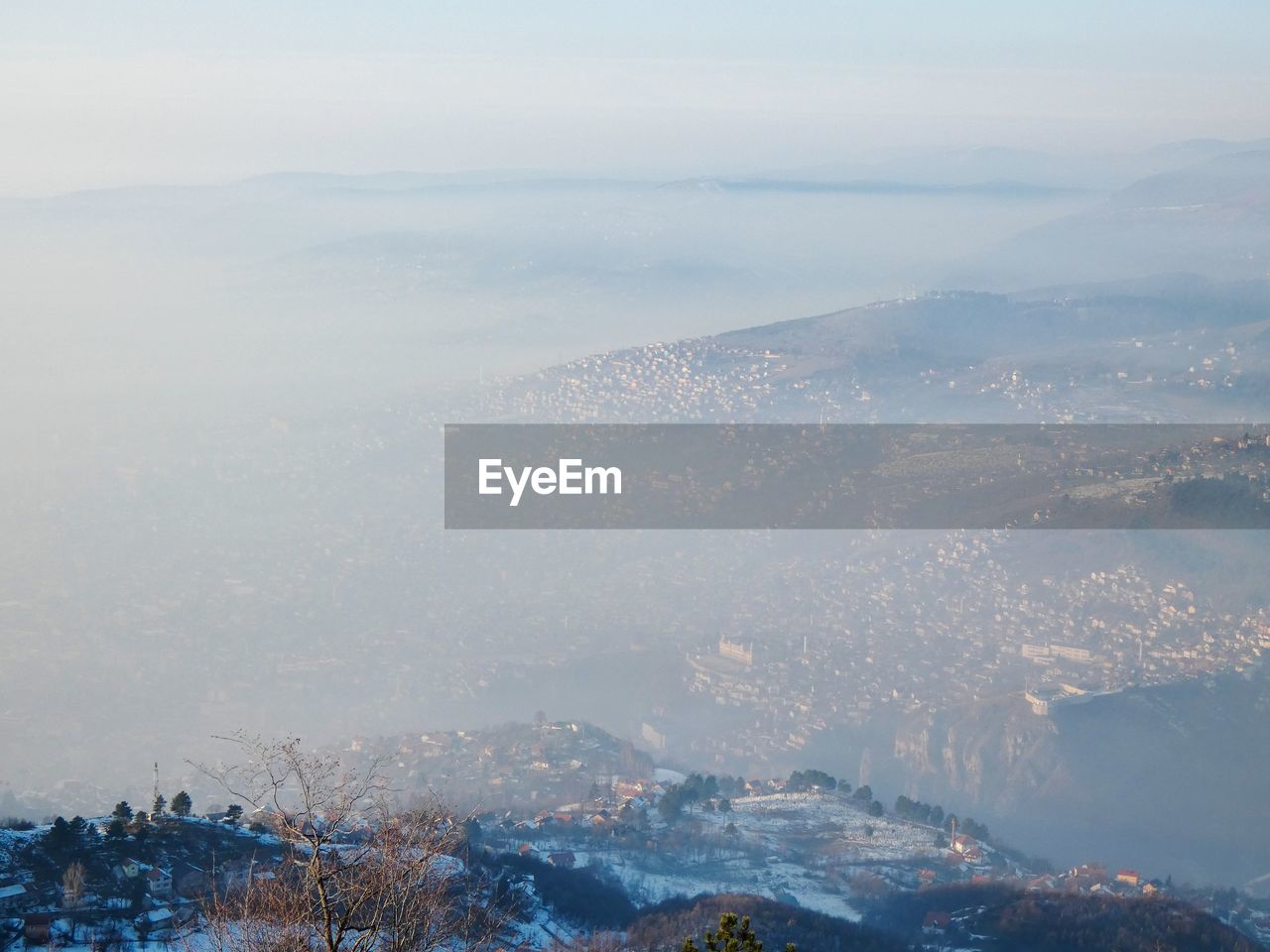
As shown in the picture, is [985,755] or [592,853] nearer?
[592,853]

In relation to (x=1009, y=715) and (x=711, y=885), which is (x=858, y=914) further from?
(x=1009, y=715)

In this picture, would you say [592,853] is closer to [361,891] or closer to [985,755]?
[985,755]

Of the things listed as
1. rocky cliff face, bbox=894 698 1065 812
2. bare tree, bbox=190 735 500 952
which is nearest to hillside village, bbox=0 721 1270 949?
bare tree, bbox=190 735 500 952

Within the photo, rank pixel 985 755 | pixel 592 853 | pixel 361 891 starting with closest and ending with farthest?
pixel 361 891
pixel 592 853
pixel 985 755

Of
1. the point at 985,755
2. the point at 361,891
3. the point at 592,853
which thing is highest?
the point at 361,891

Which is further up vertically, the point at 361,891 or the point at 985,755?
the point at 361,891

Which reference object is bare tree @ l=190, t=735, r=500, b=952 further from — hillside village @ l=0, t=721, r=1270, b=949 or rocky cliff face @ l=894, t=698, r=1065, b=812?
rocky cliff face @ l=894, t=698, r=1065, b=812

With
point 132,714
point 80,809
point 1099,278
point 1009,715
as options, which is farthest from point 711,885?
point 1099,278

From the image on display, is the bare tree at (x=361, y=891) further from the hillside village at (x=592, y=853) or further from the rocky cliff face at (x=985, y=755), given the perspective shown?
the rocky cliff face at (x=985, y=755)

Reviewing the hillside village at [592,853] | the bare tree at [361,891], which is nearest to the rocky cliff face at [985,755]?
the hillside village at [592,853]

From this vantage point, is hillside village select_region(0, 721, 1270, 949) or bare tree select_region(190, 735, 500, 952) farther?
hillside village select_region(0, 721, 1270, 949)

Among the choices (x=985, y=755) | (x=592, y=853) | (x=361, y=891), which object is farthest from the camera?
(x=985, y=755)

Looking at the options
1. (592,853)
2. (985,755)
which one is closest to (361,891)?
(592,853)
